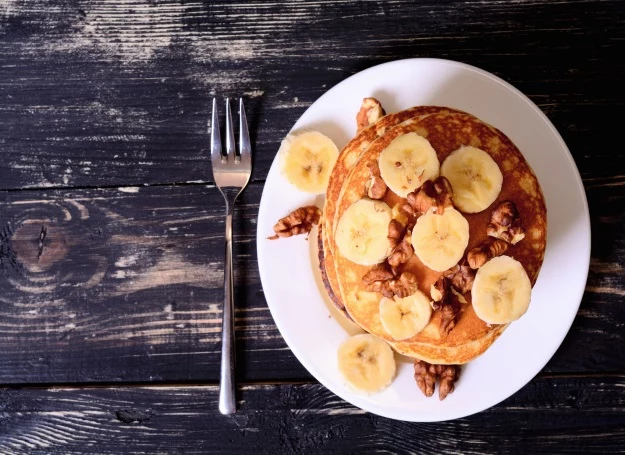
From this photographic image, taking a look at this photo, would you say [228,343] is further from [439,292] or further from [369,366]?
[439,292]

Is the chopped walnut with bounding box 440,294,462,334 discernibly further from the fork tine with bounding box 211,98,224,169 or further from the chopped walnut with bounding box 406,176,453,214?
the fork tine with bounding box 211,98,224,169

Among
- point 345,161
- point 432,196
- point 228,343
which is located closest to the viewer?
point 432,196

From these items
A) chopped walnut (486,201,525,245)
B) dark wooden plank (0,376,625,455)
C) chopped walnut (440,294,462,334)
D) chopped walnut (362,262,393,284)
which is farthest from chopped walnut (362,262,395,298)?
dark wooden plank (0,376,625,455)

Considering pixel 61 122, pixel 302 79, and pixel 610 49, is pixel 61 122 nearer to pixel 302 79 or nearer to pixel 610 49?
pixel 302 79

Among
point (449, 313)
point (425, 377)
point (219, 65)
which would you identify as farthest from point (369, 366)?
point (219, 65)

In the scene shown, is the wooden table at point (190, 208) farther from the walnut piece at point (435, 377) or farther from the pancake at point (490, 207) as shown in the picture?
the pancake at point (490, 207)
